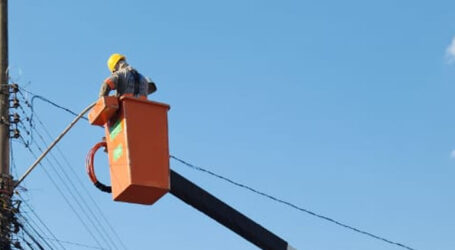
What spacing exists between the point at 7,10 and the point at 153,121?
8653 mm

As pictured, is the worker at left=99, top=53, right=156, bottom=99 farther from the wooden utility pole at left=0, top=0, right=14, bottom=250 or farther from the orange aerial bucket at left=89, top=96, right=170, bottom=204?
the wooden utility pole at left=0, top=0, right=14, bottom=250

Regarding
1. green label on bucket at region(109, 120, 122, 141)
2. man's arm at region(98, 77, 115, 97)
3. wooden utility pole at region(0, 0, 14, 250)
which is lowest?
green label on bucket at region(109, 120, 122, 141)

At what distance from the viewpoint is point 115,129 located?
875cm

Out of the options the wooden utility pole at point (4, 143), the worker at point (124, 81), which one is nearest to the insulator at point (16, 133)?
the wooden utility pole at point (4, 143)

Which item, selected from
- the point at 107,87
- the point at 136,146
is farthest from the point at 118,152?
the point at 107,87

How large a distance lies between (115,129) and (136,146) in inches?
17.9

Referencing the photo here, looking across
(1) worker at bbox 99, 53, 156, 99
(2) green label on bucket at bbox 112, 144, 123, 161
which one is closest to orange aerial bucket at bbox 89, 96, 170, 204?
(2) green label on bucket at bbox 112, 144, 123, 161

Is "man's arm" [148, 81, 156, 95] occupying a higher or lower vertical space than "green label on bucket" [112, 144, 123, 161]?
higher

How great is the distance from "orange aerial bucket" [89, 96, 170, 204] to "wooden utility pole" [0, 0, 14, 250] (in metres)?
6.11

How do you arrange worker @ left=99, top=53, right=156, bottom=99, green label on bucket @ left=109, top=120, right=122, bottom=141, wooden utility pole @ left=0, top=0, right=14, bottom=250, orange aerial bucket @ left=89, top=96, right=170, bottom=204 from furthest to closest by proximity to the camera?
wooden utility pole @ left=0, top=0, right=14, bottom=250 < worker @ left=99, top=53, right=156, bottom=99 < green label on bucket @ left=109, top=120, right=122, bottom=141 < orange aerial bucket @ left=89, top=96, right=170, bottom=204

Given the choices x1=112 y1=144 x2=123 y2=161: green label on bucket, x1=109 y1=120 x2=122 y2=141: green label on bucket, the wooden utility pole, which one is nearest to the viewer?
x1=112 y1=144 x2=123 y2=161: green label on bucket

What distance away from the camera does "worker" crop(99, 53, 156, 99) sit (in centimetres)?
920

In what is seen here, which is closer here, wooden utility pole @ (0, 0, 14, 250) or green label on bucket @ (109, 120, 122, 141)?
green label on bucket @ (109, 120, 122, 141)

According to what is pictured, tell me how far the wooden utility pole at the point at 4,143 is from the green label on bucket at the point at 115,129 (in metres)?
6.09
